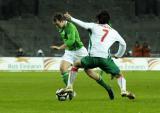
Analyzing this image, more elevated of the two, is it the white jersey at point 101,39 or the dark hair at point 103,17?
the dark hair at point 103,17

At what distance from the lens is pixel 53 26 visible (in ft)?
184

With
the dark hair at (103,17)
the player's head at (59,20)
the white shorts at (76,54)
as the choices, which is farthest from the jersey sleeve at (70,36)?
the dark hair at (103,17)

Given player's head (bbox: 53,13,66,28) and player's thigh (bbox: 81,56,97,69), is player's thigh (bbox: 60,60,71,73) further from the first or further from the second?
player's thigh (bbox: 81,56,97,69)

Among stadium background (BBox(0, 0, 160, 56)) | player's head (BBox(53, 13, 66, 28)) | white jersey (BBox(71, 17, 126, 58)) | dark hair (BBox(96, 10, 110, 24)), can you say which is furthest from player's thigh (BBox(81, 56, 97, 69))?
stadium background (BBox(0, 0, 160, 56))

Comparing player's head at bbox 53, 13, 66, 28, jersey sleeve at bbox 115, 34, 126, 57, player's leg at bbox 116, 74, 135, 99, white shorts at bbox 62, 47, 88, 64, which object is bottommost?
player's leg at bbox 116, 74, 135, 99

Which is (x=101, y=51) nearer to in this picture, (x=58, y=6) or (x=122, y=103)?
(x=122, y=103)

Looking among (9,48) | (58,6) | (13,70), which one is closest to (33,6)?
(58,6)

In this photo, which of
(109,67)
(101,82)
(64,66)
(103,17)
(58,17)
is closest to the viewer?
(103,17)

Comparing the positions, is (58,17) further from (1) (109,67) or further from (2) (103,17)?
(1) (109,67)

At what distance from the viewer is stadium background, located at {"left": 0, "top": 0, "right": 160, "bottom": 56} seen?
177ft

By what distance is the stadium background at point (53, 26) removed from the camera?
53.9 m

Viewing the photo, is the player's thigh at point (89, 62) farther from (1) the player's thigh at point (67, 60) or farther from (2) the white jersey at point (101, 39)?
(1) the player's thigh at point (67, 60)

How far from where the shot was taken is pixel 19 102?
15422mm

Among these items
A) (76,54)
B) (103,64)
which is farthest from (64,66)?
(103,64)
